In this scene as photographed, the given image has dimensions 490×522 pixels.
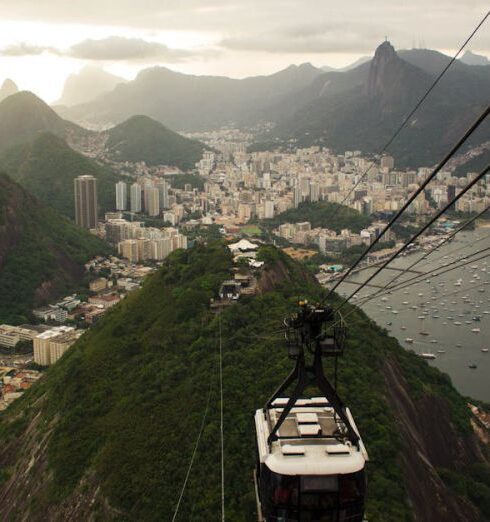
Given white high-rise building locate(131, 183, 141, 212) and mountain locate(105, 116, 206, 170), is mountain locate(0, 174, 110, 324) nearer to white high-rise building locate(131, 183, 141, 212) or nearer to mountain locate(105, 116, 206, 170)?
white high-rise building locate(131, 183, 141, 212)

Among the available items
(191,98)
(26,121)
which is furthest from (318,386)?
(191,98)

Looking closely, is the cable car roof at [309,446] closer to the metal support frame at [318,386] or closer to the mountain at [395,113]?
the metal support frame at [318,386]

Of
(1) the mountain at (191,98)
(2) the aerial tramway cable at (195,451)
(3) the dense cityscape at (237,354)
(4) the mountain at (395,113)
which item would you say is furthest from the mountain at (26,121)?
(2) the aerial tramway cable at (195,451)

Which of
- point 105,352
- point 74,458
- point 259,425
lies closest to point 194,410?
point 74,458

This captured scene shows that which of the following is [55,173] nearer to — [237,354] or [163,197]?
[163,197]

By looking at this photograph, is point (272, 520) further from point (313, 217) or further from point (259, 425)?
point (313, 217)
